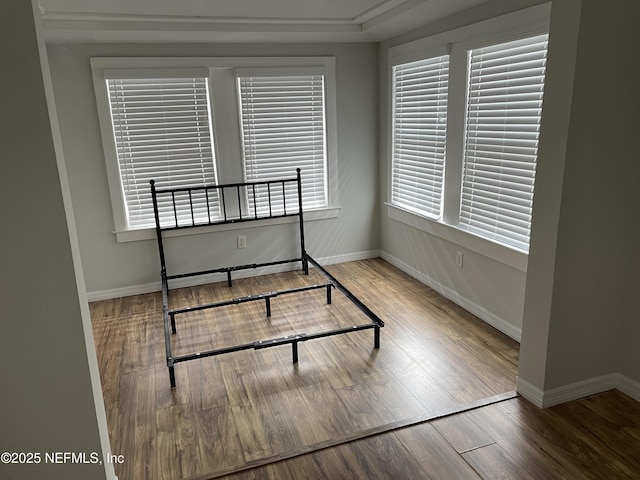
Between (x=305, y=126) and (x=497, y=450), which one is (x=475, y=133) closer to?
(x=305, y=126)

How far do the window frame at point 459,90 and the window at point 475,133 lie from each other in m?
0.01

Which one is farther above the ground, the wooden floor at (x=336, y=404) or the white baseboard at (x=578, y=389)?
the white baseboard at (x=578, y=389)

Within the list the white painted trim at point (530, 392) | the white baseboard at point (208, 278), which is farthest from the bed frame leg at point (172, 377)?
the white painted trim at point (530, 392)

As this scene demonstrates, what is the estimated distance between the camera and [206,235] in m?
4.22

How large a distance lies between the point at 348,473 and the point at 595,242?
1.59m

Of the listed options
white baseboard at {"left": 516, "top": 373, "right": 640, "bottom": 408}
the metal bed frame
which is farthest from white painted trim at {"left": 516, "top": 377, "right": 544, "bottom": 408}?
the metal bed frame

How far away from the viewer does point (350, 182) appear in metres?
4.66

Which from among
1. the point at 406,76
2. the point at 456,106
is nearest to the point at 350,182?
the point at 406,76

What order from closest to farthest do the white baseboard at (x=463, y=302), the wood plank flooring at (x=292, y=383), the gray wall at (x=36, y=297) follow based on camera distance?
the gray wall at (x=36, y=297)
the wood plank flooring at (x=292, y=383)
the white baseboard at (x=463, y=302)

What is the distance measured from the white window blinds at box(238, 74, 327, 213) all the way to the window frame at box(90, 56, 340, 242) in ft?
0.25

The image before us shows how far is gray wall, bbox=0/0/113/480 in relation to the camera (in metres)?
1.34

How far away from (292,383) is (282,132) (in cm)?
245

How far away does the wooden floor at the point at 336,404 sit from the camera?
6.64 ft

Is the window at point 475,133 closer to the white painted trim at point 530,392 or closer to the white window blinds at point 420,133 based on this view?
the white window blinds at point 420,133
